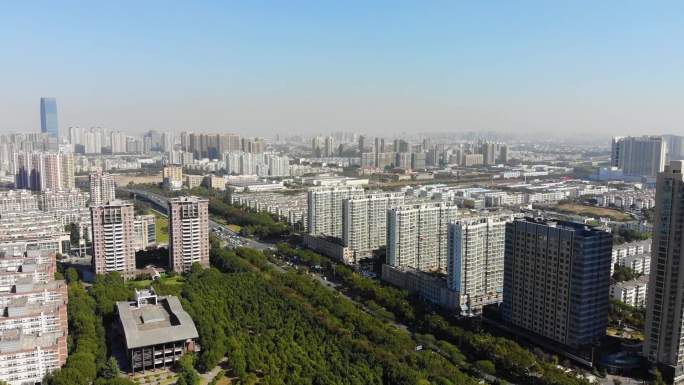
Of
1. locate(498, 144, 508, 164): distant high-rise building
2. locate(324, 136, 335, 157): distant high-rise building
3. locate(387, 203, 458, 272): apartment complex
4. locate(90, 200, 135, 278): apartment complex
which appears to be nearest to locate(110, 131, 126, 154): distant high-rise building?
locate(324, 136, 335, 157): distant high-rise building

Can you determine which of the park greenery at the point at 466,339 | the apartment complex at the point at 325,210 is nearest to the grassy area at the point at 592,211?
the apartment complex at the point at 325,210

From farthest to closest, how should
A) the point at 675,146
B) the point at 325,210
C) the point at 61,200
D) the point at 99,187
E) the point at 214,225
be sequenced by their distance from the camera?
the point at 675,146 < the point at 99,187 < the point at 61,200 < the point at 214,225 < the point at 325,210

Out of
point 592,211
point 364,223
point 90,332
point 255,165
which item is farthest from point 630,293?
point 255,165

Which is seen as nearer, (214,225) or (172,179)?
(214,225)

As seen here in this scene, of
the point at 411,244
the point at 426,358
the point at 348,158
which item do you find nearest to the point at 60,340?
the point at 426,358

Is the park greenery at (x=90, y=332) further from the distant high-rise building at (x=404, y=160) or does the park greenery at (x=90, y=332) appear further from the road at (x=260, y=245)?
the distant high-rise building at (x=404, y=160)

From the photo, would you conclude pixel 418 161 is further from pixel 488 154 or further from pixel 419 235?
pixel 419 235

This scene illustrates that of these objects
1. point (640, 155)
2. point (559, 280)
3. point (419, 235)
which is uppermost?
point (640, 155)

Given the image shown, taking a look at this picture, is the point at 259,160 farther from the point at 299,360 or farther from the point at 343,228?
the point at 299,360
